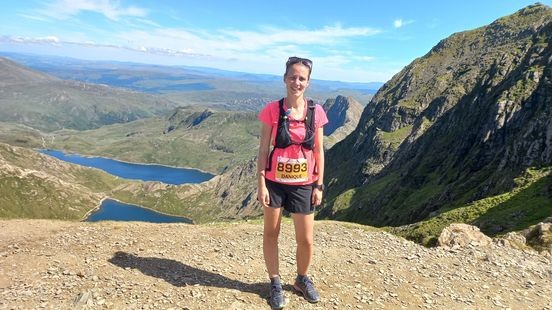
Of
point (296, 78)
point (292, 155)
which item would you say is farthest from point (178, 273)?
point (296, 78)

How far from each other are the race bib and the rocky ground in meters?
4.37

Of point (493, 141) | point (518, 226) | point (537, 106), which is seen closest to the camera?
point (518, 226)

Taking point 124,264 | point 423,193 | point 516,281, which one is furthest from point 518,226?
point 423,193

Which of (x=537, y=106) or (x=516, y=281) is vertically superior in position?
(x=537, y=106)

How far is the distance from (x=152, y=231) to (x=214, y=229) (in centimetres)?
346

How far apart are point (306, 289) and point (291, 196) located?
3.64m

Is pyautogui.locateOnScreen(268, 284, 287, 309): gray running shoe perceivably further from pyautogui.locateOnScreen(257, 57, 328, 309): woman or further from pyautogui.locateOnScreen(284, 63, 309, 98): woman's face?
pyautogui.locateOnScreen(284, 63, 309, 98): woman's face

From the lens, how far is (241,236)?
22.7m

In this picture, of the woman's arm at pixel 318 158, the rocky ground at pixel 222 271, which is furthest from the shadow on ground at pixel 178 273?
the woman's arm at pixel 318 158

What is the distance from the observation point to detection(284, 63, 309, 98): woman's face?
11.8 m

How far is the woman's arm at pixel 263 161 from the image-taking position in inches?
464

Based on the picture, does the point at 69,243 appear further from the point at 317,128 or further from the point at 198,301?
the point at 317,128

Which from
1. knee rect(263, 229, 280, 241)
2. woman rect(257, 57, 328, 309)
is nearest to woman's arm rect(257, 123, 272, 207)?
woman rect(257, 57, 328, 309)

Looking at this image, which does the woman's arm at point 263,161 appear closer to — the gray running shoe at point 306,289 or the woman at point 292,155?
the woman at point 292,155
